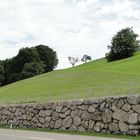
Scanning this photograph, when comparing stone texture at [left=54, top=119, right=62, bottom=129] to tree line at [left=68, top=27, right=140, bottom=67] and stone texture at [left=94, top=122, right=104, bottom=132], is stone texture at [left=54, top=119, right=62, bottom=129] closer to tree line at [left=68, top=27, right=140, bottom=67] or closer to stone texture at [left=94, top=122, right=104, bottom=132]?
stone texture at [left=94, top=122, right=104, bottom=132]

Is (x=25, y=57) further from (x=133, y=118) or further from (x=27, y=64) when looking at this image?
(x=133, y=118)

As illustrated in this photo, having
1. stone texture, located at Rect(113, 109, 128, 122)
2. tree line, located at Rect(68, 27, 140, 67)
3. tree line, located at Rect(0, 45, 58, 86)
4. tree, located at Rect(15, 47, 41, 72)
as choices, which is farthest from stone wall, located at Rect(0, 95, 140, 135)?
tree, located at Rect(15, 47, 41, 72)

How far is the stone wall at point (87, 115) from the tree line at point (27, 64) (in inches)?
2953

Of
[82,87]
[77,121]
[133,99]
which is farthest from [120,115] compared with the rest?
[82,87]

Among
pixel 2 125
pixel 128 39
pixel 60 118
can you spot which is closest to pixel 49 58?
pixel 128 39

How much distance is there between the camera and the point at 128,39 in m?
95.8

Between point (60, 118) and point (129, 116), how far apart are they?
694cm

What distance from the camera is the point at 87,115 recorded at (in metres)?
27.0

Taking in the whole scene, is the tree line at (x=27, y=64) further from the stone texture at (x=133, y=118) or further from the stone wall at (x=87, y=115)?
the stone texture at (x=133, y=118)

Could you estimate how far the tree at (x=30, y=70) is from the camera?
108688 millimetres

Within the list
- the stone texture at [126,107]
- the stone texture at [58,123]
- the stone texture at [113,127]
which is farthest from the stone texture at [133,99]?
the stone texture at [58,123]

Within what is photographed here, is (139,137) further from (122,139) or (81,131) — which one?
(81,131)

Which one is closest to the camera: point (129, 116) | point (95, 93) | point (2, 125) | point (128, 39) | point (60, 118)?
point (129, 116)

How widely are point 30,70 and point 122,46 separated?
83.4 ft
